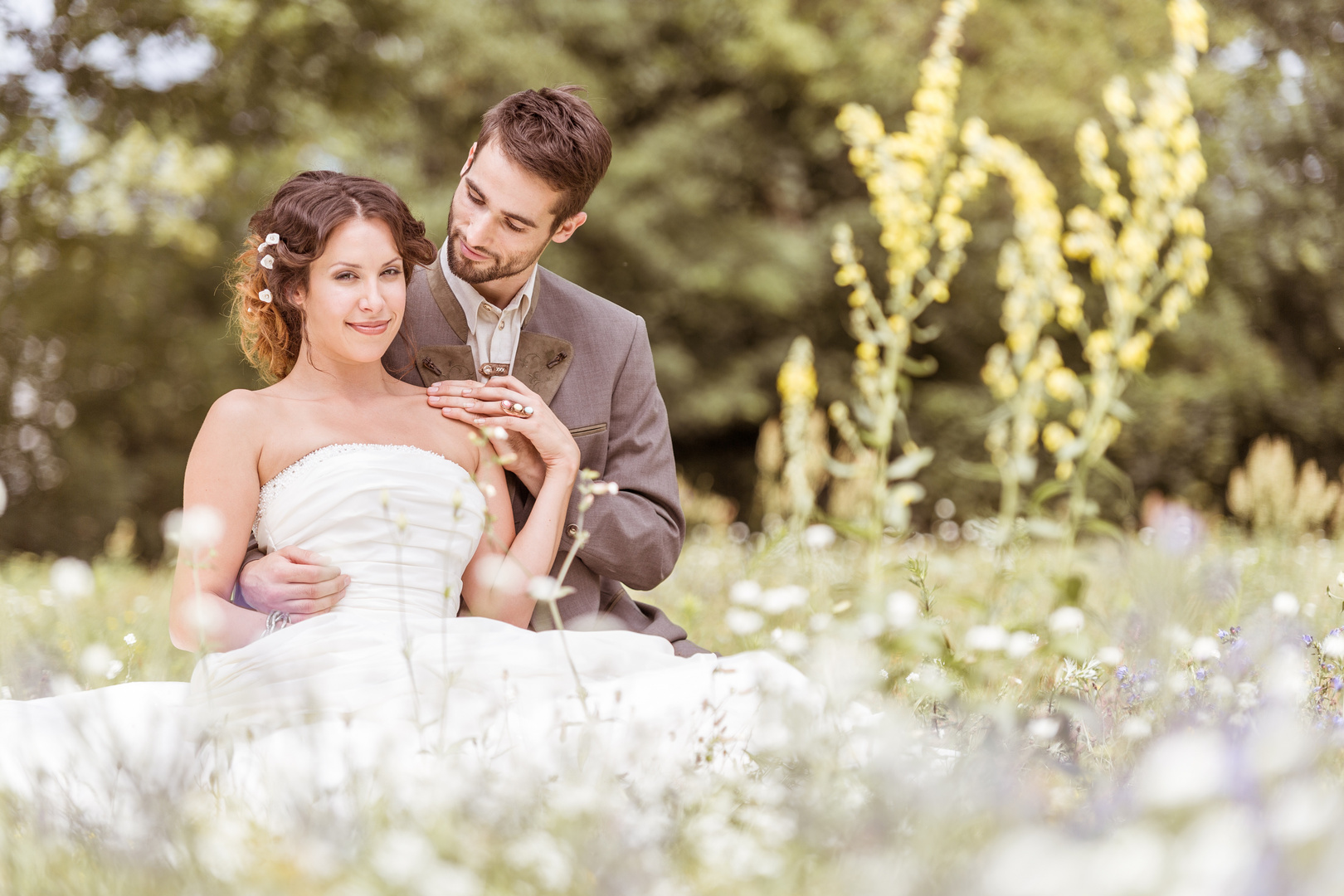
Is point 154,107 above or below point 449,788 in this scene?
below

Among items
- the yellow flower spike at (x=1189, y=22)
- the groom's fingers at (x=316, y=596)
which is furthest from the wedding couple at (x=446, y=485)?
the yellow flower spike at (x=1189, y=22)

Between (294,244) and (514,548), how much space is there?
0.83m

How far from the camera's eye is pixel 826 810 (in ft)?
5.03

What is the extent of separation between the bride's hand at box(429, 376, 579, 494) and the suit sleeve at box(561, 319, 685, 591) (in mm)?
172

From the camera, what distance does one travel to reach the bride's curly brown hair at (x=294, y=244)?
98.4 inches

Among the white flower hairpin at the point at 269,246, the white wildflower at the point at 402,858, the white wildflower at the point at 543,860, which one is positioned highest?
the white flower hairpin at the point at 269,246

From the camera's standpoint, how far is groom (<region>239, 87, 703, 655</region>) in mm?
2646

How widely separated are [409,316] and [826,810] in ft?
5.87

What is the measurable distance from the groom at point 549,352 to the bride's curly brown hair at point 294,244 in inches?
6.5

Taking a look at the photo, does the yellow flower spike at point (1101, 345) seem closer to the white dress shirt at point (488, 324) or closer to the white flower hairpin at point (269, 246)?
the white dress shirt at point (488, 324)

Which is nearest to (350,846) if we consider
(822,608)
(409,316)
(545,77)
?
(409,316)

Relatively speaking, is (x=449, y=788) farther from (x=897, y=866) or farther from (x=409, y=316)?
(x=409, y=316)

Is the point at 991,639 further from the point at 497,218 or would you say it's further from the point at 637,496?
the point at 497,218

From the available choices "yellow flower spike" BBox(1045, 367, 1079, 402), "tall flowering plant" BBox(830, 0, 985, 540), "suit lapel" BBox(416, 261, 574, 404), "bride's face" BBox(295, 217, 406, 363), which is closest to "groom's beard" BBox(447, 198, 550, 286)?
"suit lapel" BBox(416, 261, 574, 404)
